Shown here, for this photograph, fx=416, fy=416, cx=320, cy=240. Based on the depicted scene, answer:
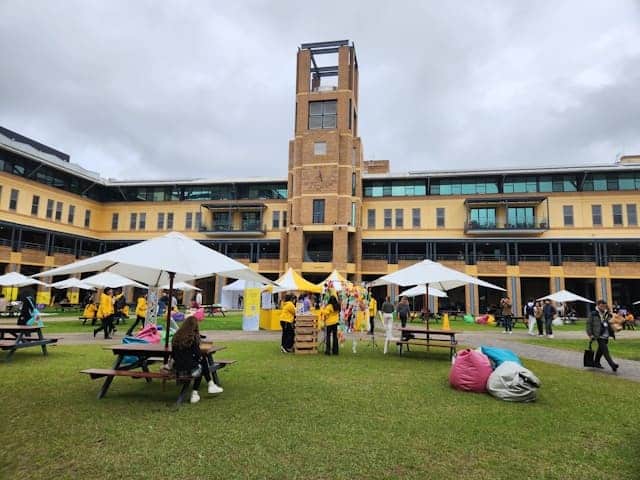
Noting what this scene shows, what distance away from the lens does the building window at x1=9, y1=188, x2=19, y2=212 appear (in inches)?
1481

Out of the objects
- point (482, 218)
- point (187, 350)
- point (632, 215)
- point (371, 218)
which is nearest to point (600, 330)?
point (187, 350)

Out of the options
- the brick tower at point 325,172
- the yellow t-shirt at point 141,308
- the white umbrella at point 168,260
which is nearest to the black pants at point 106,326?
the yellow t-shirt at point 141,308

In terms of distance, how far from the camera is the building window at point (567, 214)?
40781 millimetres

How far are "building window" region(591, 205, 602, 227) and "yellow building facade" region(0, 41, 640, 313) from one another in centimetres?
9

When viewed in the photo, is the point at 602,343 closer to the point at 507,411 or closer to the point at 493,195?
the point at 507,411

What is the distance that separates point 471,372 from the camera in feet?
24.6

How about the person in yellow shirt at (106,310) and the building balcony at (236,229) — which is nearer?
the person in yellow shirt at (106,310)

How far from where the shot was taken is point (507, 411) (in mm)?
6281

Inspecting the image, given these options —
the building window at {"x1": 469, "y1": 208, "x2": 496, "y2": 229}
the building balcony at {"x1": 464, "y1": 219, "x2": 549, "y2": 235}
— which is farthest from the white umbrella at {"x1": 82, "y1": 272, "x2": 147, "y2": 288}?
the building window at {"x1": 469, "y1": 208, "x2": 496, "y2": 229}

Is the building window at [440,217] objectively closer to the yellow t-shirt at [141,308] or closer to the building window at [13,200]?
the yellow t-shirt at [141,308]

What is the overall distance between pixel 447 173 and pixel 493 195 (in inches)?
201

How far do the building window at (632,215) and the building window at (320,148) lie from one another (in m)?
29.5

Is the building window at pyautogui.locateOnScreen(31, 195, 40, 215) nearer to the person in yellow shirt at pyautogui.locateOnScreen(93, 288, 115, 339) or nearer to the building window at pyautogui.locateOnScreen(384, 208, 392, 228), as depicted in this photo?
the person in yellow shirt at pyautogui.locateOnScreen(93, 288, 115, 339)

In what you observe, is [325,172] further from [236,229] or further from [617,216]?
[617,216]
